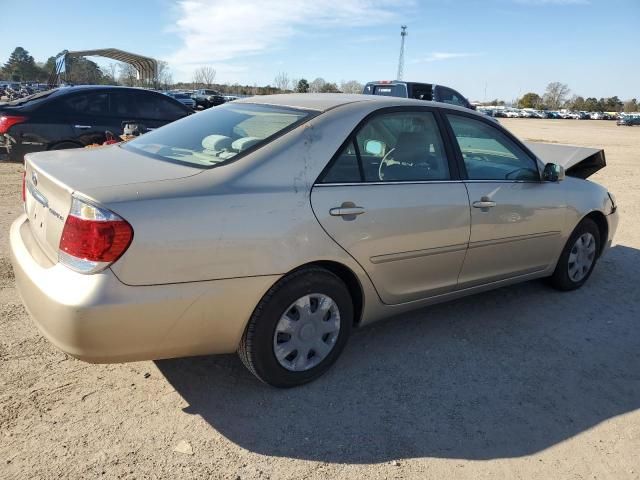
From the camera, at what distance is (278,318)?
277 centimetres

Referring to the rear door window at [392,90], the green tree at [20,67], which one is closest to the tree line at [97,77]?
the green tree at [20,67]

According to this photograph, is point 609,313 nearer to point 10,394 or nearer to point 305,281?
point 305,281

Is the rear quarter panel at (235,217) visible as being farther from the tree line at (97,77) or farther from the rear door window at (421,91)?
the tree line at (97,77)

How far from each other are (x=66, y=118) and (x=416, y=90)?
340 inches

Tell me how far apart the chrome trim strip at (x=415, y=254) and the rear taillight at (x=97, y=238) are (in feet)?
4.60

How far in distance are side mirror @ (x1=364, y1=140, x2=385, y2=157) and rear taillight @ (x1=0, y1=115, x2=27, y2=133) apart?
730 centimetres

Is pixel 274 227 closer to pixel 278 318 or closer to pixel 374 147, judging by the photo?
pixel 278 318

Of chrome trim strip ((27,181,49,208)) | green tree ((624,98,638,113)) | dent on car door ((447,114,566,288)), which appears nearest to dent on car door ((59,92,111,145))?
chrome trim strip ((27,181,49,208))

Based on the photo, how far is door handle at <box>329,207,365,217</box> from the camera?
2842 mm

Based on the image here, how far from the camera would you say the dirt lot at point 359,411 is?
2389mm

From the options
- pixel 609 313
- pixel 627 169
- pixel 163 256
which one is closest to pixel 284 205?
pixel 163 256

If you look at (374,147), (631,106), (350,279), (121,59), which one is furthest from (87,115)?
(631,106)

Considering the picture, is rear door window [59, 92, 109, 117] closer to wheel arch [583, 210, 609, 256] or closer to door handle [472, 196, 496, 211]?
door handle [472, 196, 496, 211]

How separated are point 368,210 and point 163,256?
1192 millimetres
